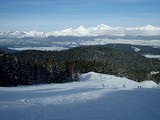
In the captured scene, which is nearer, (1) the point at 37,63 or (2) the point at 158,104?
(2) the point at 158,104

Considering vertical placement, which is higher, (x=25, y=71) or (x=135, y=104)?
(x=135, y=104)

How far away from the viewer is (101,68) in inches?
3816

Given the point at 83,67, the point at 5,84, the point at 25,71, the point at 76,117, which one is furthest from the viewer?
the point at 83,67

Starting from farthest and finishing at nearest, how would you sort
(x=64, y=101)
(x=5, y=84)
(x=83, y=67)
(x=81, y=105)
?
(x=83, y=67), (x=5, y=84), (x=64, y=101), (x=81, y=105)

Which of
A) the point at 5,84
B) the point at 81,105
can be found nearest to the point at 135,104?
the point at 81,105

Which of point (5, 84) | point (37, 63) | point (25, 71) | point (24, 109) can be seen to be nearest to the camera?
point (24, 109)

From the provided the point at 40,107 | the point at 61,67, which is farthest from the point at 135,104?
the point at 61,67

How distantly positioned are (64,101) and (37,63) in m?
61.9

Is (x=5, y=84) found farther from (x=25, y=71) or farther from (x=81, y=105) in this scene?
(x=81, y=105)

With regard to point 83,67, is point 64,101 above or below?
above

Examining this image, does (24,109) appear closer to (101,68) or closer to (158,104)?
(158,104)

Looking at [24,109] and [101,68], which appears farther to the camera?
[101,68]

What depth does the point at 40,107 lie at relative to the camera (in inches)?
712

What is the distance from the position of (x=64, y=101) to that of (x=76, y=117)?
4.79 meters
